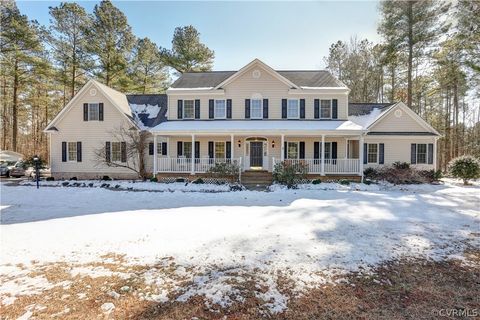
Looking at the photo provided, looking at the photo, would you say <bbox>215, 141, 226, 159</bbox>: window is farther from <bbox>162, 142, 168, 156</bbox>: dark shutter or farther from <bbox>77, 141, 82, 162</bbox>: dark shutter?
<bbox>77, 141, 82, 162</bbox>: dark shutter

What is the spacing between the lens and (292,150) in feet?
57.4

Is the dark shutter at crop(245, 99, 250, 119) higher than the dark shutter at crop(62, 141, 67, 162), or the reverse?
the dark shutter at crop(245, 99, 250, 119)

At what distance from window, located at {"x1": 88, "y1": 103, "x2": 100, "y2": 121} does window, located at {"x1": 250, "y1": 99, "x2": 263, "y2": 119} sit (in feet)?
35.7

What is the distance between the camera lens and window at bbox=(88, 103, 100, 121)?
17.5m

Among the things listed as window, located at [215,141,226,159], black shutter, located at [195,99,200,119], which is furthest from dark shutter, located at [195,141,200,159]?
black shutter, located at [195,99,200,119]

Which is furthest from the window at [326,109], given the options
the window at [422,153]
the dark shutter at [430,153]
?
the dark shutter at [430,153]

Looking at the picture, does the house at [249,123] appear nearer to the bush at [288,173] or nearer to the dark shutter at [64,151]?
the dark shutter at [64,151]

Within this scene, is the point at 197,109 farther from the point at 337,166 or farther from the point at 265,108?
the point at 337,166

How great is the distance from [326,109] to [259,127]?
543 cm

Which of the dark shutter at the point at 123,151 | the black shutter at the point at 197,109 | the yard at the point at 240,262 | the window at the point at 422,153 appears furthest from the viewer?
the black shutter at the point at 197,109

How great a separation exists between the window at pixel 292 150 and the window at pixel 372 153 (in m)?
5.01

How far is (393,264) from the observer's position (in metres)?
4.42

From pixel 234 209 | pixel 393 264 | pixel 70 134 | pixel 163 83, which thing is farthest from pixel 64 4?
pixel 393 264

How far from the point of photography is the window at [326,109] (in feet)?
A: 57.5
